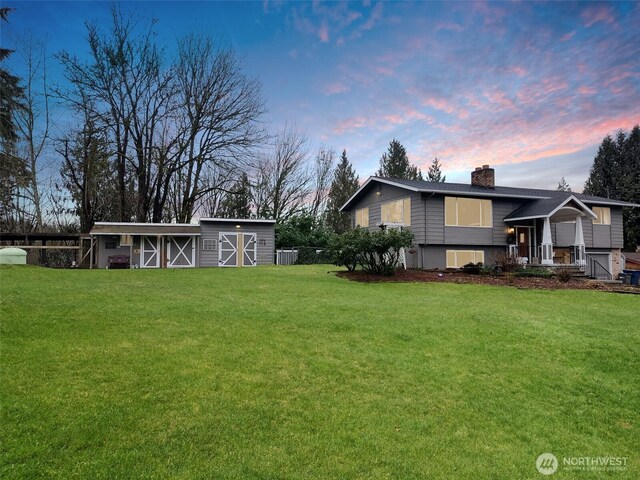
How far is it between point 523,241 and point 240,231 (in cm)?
1559

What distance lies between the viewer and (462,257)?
18797 millimetres

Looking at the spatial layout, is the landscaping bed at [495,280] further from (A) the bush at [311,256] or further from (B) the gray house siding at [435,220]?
(A) the bush at [311,256]

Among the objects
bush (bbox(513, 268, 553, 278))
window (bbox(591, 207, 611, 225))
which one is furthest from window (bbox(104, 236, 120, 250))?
window (bbox(591, 207, 611, 225))

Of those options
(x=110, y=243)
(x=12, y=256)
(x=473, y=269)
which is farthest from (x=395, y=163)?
(x=12, y=256)

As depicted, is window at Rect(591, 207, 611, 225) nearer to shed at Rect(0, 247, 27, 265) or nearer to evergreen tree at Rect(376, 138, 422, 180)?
evergreen tree at Rect(376, 138, 422, 180)

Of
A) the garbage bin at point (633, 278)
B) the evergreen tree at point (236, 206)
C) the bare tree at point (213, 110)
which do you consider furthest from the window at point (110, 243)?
the garbage bin at point (633, 278)

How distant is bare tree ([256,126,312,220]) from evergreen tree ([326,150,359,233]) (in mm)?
4696

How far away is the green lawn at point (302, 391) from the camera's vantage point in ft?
9.68

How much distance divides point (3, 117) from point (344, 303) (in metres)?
23.3

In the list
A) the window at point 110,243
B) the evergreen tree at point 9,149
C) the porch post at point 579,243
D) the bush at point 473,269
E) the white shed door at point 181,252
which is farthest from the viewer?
the white shed door at point 181,252

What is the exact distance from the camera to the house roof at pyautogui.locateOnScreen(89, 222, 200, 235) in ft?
68.2

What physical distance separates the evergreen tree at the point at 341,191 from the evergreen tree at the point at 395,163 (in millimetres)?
6685

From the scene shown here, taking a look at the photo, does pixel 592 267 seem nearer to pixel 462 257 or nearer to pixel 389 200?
pixel 462 257

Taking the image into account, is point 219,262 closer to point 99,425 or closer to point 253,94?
point 253,94
